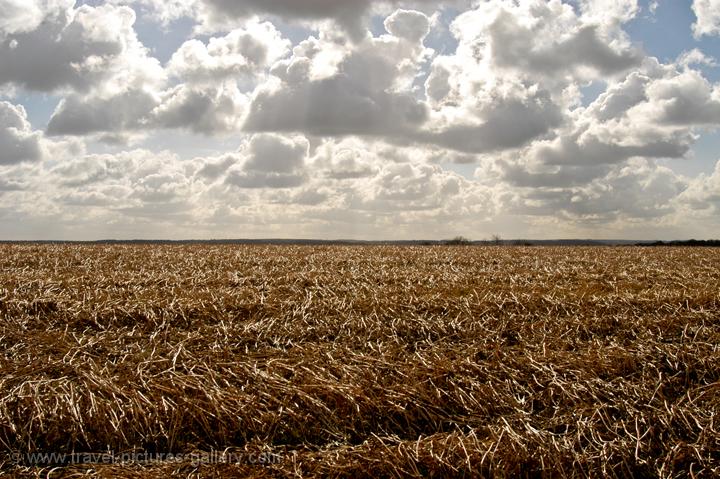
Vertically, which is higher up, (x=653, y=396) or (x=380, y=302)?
(x=380, y=302)

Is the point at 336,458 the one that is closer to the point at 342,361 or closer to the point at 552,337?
the point at 342,361

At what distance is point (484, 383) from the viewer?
6664 mm

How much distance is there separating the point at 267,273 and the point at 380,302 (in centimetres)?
584

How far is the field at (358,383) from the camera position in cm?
519

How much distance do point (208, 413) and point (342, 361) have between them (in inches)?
82.4

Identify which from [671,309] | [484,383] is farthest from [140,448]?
[671,309]

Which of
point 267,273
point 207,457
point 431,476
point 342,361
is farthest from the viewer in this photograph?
point 267,273

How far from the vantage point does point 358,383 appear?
6.54 meters

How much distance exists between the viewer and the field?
5.19 meters

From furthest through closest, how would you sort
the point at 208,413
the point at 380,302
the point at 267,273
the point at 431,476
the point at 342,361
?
the point at 267,273 < the point at 380,302 < the point at 342,361 < the point at 208,413 < the point at 431,476

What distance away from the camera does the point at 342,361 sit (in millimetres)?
7352

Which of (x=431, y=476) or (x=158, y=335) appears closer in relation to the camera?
(x=431, y=476)

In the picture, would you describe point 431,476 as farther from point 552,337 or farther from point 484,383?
point 552,337

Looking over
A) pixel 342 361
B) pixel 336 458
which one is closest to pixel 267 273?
pixel 342 361
